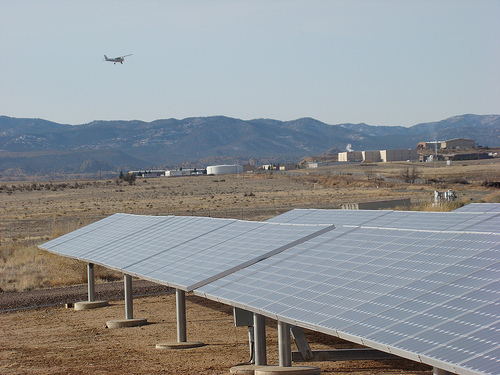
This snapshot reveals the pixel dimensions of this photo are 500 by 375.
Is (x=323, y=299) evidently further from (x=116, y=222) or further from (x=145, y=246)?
(x=116, y=222)

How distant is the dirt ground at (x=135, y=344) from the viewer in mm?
14703

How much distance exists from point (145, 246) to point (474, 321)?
13804 millimetres

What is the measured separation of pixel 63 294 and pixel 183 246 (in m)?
10.3

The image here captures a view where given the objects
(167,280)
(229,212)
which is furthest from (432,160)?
(167,280)

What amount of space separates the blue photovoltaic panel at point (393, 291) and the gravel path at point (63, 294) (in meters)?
13.8

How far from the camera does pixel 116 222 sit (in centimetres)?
2864

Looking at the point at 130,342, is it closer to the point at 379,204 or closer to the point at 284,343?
the point at 284,343

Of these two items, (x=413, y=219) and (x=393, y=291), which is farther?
(x=413, y=219)

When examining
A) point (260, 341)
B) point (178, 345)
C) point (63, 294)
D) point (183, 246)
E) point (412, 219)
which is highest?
point (412, 219)

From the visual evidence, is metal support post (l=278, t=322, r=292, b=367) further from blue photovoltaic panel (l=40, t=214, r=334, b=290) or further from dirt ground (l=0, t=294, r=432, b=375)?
blue photovoltaic panel (l=40, t=214, r=334, b=290)

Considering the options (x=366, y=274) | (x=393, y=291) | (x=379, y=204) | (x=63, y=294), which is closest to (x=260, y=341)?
(x=366, y=274)

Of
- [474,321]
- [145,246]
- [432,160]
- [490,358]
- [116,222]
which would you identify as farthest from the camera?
[432,160]

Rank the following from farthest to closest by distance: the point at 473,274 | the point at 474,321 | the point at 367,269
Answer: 1. the point at 367,269
2. the point at 473,274
3. the point at 474,321

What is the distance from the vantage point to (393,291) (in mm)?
10328
